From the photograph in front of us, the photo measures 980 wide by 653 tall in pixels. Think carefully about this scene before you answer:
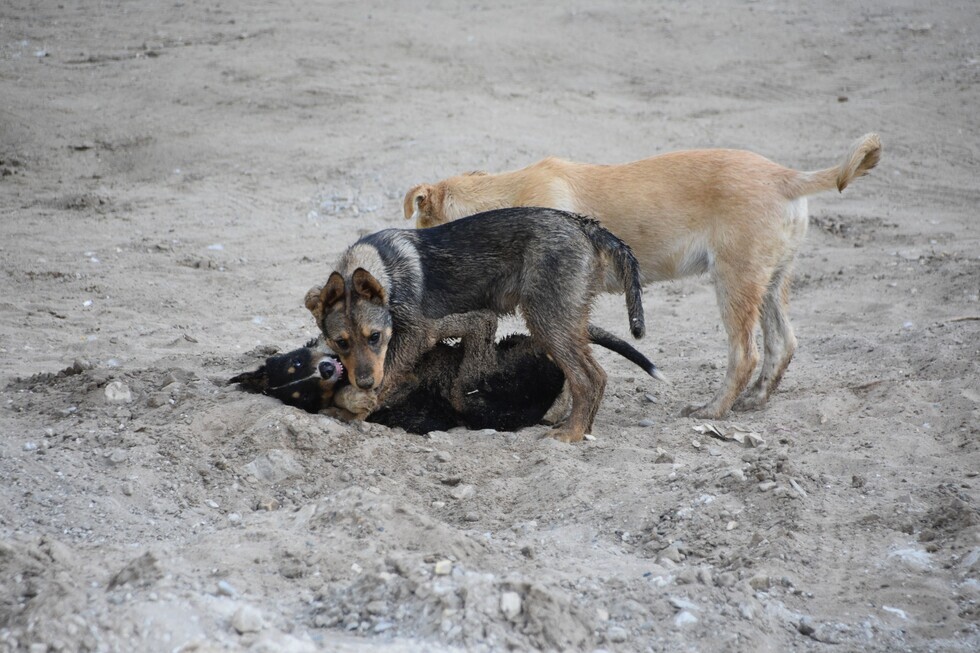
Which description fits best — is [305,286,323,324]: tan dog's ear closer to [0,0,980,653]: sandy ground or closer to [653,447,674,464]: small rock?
[0,0,980,653]: sandy ground

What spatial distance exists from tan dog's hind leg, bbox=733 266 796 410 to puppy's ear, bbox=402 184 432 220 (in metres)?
2.68

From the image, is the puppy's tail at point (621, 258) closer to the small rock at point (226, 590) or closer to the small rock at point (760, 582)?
the small rock at point (760, 582)

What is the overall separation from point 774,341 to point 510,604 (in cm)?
415

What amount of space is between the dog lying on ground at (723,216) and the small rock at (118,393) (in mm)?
2886

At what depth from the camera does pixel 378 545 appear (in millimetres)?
4203

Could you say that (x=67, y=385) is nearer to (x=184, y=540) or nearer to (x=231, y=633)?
(x=184, y=540)

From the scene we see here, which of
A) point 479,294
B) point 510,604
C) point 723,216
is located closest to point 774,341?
point 723,216

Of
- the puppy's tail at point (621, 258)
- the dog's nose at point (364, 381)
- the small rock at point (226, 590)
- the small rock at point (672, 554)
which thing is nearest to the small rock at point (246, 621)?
the small rock at point (226, 590)

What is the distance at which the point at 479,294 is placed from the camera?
6.46 meters

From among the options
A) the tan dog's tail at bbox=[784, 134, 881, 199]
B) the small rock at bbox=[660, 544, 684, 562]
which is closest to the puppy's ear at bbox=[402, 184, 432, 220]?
the tan dog's tail at bbox=[784, 134, 881, 199]

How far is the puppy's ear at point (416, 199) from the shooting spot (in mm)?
7668

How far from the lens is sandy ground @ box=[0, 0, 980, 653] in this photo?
3801 millimetres

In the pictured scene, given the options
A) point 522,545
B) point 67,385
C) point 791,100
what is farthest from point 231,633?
point 791,100

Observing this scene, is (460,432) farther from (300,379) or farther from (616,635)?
(616,635)
